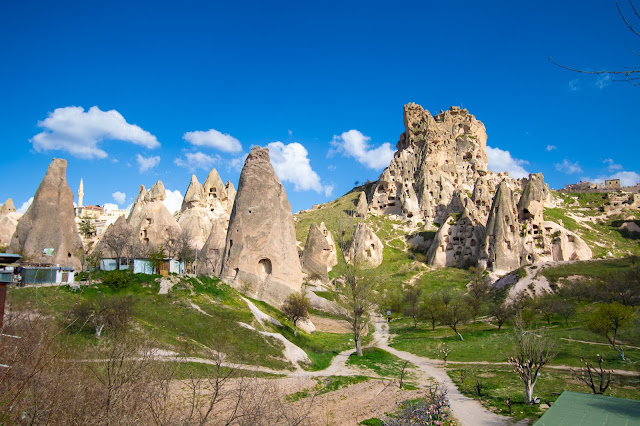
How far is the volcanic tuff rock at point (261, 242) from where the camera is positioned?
28641 millimetres

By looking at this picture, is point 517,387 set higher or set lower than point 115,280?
lower

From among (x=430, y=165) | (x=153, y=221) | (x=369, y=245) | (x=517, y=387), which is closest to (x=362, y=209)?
(x=430, y=165)

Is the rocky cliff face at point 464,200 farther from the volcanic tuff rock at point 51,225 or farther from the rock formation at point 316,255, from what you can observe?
the volcanic tuff rock at point 51,225

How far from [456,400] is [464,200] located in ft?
165

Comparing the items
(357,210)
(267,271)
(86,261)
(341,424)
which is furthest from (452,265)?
(341,424)

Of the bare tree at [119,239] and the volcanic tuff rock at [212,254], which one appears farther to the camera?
the volcanic tuff rock at [212,254]

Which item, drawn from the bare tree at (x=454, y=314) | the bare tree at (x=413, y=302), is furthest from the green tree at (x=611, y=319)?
the bare tree at (x=413, y=302)

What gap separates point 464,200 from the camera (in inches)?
2409

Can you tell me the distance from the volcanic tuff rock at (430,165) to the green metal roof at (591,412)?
5454 centimetres

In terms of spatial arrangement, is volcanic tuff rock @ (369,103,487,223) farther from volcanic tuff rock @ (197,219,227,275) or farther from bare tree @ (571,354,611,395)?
bare tree @ (571,354,611,395)

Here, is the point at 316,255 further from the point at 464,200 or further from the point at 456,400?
the point at 456,400

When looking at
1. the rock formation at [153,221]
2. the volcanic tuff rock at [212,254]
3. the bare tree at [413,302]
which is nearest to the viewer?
the bare tree at [413,302]

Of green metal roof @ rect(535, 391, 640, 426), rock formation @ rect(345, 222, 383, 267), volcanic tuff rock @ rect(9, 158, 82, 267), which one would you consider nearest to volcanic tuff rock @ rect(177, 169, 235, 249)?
volcanic tuff rock @ rect(9, 158, 82, 267)

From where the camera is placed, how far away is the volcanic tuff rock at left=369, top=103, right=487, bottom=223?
66.8m
